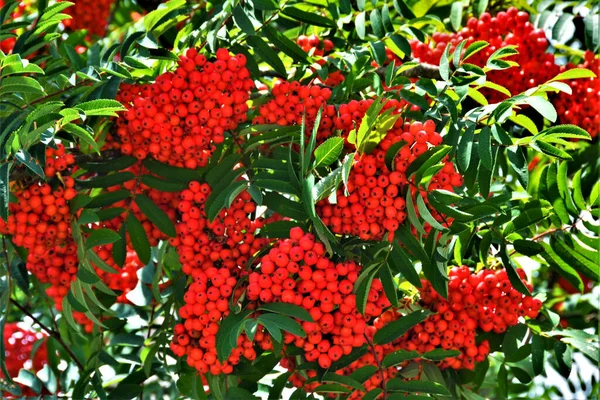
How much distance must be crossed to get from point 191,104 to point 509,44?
1.68 meters

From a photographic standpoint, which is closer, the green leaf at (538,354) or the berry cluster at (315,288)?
the berry cluster at (315,288)

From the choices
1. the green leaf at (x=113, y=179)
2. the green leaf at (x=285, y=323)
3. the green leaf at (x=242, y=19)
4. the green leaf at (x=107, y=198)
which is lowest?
the green leaf at (x=285, y=323)

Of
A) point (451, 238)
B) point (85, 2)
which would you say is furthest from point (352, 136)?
point (85, 2)

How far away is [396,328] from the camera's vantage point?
3.06 m

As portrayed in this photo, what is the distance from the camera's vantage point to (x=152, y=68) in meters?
3.26

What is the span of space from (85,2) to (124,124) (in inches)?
83.6

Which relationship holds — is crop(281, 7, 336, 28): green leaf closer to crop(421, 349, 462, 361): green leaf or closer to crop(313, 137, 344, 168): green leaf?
crop(313, 137, 344, 168): green leaf

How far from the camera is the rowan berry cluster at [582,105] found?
3.94 metres

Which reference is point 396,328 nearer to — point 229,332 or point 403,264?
point 403,264

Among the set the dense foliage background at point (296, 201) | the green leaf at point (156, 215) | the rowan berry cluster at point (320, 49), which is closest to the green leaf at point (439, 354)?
the dense foliage background at point (296, 201)

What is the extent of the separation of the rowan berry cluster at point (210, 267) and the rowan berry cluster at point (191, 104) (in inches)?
8.0

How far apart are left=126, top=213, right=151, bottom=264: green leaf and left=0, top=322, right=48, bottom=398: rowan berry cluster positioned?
1.57 metres

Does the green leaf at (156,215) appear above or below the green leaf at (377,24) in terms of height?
below

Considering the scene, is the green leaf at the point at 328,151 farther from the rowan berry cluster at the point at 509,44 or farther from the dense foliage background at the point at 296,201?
the rowan berry cluster at the point at 509,44
